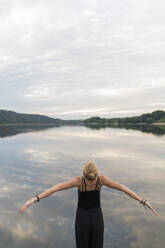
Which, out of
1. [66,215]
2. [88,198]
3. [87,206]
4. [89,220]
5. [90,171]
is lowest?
[66,215]

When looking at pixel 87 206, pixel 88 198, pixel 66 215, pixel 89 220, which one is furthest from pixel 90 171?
pixel 66 215

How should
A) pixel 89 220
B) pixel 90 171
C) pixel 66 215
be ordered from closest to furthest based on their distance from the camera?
pixel 90 171 → pixel 89 220 → pixel 66 215

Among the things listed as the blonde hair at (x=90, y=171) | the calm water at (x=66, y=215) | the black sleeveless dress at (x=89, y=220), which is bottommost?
the calm water at (x=66, y=215)

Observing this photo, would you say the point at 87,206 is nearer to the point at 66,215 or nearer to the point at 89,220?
the point at 89,220

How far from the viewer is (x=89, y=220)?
4.63 m

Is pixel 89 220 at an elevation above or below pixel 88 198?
below

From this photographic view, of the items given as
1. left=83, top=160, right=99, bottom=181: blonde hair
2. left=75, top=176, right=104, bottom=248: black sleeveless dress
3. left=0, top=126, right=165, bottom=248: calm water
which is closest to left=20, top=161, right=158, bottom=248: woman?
left=75, top=176, right=104, bottom=248: black sleeveless dress

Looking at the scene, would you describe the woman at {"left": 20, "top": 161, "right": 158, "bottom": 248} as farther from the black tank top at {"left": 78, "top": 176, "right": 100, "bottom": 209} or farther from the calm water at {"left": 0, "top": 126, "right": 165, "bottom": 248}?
the calm water at {"left": 0, "top": 126, "right": 165, "bottom": 248}

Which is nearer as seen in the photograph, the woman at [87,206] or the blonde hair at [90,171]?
the blonde hair at [90,171]

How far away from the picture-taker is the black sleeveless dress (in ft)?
15.2

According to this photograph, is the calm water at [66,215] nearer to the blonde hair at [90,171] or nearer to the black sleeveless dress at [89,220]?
the black sleeveless dress at [89,220]

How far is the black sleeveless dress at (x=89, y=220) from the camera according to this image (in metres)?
4.63

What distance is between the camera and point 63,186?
15.3 ft

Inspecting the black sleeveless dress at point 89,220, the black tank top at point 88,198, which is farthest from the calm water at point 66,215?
the black tank top at point 88,198
